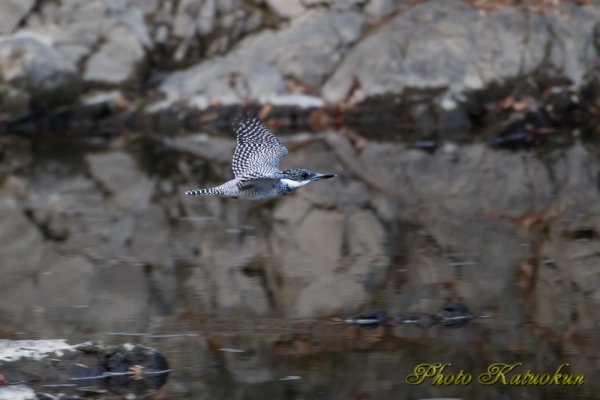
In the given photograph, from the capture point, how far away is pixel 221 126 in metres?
19.6

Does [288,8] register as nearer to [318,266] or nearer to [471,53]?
[471,53]

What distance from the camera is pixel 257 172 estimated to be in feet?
26.5

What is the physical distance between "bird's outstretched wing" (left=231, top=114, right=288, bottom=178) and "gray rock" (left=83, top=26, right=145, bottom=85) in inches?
482

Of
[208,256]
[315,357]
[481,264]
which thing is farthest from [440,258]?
[315,357]

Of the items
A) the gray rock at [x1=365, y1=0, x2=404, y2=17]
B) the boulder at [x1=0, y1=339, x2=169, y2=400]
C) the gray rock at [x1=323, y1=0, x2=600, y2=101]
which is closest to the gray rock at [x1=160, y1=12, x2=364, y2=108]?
the gray rock at [x1=365, y1=0, x2=404, y2=17]

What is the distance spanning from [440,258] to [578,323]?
2.16 metres

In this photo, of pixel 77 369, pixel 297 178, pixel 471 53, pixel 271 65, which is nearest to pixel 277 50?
pixel 271 65

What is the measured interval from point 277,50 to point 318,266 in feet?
36.6

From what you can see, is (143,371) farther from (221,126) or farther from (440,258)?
(221,126)

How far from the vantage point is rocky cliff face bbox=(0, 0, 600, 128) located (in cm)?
1906

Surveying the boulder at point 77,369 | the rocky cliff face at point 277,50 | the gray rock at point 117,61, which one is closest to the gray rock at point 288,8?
the rocky cliff face at point 277,50

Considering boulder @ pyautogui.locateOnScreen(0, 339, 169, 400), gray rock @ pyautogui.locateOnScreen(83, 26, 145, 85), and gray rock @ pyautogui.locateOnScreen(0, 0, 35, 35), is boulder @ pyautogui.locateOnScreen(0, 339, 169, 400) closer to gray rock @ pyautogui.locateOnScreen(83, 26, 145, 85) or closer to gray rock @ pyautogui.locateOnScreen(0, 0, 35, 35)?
gray rock @ pyautogui.locateOnScreen(83, 26, 145, 85)

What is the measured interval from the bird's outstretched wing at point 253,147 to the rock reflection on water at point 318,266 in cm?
99

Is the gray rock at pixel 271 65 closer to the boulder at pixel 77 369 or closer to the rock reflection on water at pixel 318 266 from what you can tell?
the rock reflection on water at pixel 318 266
